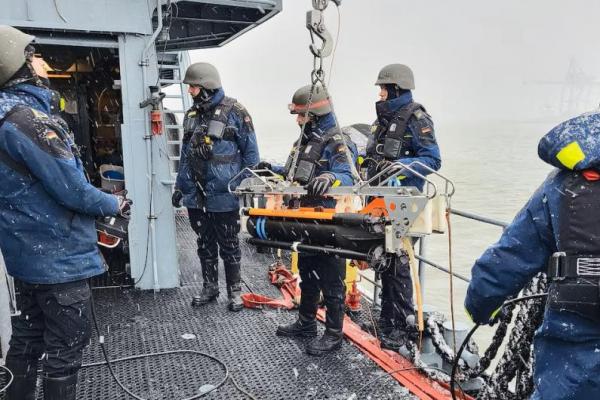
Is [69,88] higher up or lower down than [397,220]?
higher up

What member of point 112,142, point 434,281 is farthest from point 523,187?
point 112,142

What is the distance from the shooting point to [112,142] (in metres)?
7.40

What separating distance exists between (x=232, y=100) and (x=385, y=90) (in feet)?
4.42

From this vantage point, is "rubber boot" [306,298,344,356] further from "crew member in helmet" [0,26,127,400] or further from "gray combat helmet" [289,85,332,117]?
"crew member in helmet" [0,26,127,400]

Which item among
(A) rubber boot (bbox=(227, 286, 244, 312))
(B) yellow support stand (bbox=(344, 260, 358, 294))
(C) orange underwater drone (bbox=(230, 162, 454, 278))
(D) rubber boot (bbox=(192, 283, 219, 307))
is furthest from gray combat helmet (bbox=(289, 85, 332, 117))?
(D) rubber boot (bbox=(192, 283, 219, 307))

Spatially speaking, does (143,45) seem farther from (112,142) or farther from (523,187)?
(523,187)

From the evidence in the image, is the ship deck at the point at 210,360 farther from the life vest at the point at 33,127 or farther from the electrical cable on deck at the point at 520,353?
the life vest at the point at 33,127

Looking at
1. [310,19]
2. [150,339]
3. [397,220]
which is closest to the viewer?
[397,220]

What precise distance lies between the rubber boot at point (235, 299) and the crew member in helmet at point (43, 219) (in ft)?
6.75

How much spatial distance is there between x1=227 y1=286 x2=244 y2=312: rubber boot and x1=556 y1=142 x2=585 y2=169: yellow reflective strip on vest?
11.0 feet

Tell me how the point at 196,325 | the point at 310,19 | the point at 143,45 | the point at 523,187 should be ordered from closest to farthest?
1. the point at 310,19
2. the point at 196,325
3. the point at 143,45
4. the point at 523,187

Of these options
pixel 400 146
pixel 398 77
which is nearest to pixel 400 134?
pixel 400 146

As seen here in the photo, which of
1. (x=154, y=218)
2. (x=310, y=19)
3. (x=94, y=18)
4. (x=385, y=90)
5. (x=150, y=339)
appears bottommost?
(x=150, y=339)

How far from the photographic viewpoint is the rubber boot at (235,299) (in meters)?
4.55
